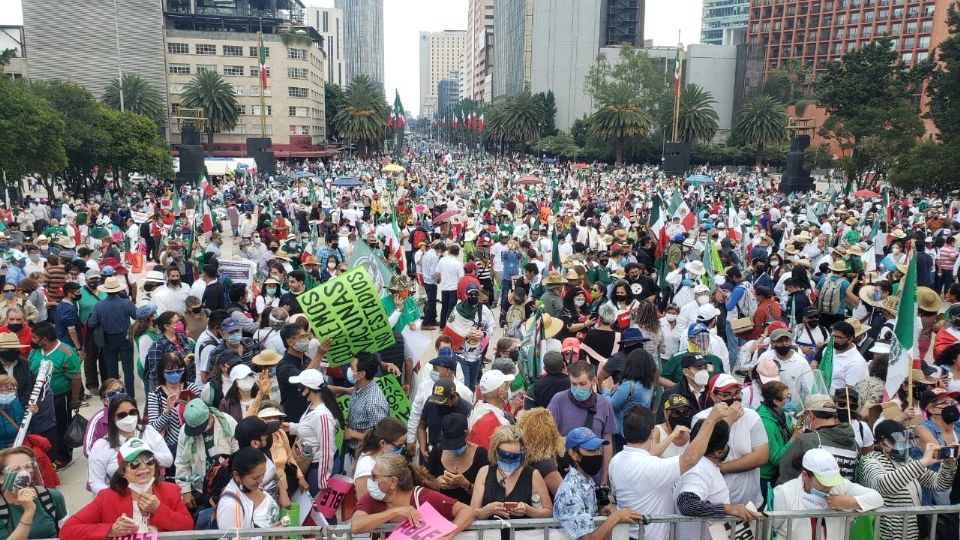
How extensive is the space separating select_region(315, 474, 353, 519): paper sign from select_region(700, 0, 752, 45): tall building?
15356cm

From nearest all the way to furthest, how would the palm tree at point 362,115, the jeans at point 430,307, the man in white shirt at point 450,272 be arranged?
the man in white shirt at point 450,272 → the jeans at point 430,307 → the palm tree at point 362,115

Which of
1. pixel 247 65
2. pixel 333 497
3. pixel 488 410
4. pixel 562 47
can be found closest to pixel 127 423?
pixel 333 497

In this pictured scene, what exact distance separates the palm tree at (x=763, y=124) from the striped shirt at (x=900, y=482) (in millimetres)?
65544

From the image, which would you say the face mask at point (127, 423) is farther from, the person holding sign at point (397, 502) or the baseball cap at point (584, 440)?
the baseball cap at point (584, 440)

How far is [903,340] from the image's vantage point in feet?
18.7

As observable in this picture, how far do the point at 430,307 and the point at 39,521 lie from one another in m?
8.83

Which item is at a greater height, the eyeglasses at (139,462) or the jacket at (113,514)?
the eyeglasses at (139,462)

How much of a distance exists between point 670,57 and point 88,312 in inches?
3752

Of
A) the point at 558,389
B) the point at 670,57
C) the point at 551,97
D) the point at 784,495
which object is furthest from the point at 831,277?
the point at 670,57

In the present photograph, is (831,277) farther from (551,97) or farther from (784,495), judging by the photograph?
(551,97)

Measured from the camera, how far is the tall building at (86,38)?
70812 millimetres

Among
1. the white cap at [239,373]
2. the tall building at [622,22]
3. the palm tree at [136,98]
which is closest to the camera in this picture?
the white cap at [239,373]

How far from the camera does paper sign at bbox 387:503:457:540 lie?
3674 millimetres

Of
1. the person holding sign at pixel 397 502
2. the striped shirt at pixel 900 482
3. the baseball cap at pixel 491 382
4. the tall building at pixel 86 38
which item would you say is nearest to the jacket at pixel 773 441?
the striped shirt at pixel 900 482
